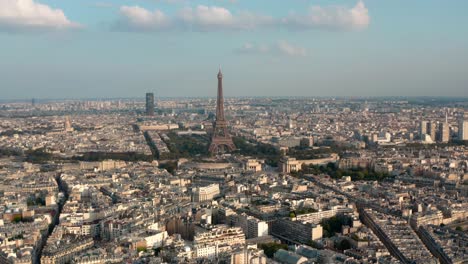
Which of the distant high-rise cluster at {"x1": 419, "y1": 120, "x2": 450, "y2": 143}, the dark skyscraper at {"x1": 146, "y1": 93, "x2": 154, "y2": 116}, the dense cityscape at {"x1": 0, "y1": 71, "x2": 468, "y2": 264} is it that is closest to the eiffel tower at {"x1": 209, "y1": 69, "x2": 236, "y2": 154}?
the dense cityscape at {"x1": 0, "y1": 71, "x2": 468, "y2": 264}

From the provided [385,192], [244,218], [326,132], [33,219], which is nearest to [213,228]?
[244,218]

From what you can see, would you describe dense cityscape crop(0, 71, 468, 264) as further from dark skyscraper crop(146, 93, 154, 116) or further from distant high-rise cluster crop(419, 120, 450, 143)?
dark skyscraper crop(146, 93, 154, 116)

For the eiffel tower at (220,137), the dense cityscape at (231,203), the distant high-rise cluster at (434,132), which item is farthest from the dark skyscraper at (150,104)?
the distant high-rise cluster at (434,132)

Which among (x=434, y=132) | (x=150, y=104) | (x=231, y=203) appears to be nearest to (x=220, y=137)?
(x=434, y=132)

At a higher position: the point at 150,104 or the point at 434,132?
the point at 150,104

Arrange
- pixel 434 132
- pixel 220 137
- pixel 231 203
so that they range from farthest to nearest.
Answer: pixel 434 132
pixel 220 137
pixel 231 203

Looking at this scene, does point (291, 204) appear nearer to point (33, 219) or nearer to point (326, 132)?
point (33, 219)

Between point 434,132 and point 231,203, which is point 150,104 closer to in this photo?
point 434,132

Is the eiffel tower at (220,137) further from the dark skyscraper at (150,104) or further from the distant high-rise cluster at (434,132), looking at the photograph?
the dark skyscraper at (150,104)

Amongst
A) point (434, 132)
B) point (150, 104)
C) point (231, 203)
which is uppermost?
point (150, 104)
